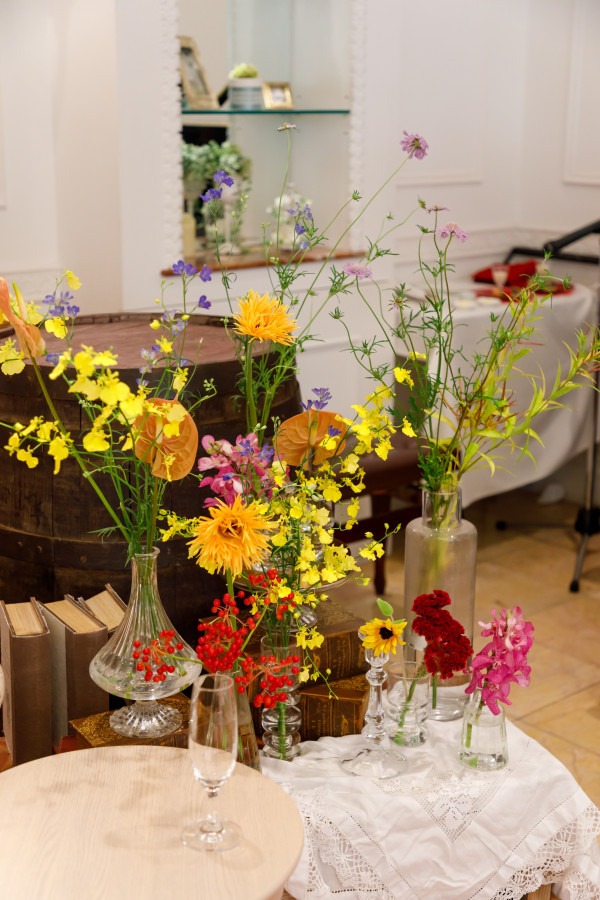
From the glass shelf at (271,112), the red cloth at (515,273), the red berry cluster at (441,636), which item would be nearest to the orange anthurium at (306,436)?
the red berry cluster at (441,636)

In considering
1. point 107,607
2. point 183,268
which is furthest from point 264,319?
point 107,607

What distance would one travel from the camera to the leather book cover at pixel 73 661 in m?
1.70

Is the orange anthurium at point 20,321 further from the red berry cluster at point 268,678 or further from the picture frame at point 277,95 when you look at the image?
the picture frame at point 277,95

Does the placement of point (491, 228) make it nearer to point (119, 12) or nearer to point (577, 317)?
point (577, 317)

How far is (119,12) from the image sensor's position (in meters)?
2.82

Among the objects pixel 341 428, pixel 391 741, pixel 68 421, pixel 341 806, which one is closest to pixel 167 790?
pixel 341 806

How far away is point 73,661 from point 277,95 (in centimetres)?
250

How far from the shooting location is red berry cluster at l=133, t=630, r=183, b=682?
1.44 meters

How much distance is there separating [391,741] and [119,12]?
2102mm

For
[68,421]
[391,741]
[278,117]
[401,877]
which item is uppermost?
[278,117]

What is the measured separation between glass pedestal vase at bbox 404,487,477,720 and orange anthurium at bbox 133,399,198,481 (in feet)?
1.63

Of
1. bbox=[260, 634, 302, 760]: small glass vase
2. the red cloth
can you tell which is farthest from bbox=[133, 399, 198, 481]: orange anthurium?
the red cloth

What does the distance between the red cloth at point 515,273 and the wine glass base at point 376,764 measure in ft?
8.58

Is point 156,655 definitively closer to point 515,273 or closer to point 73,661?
point 73,661
